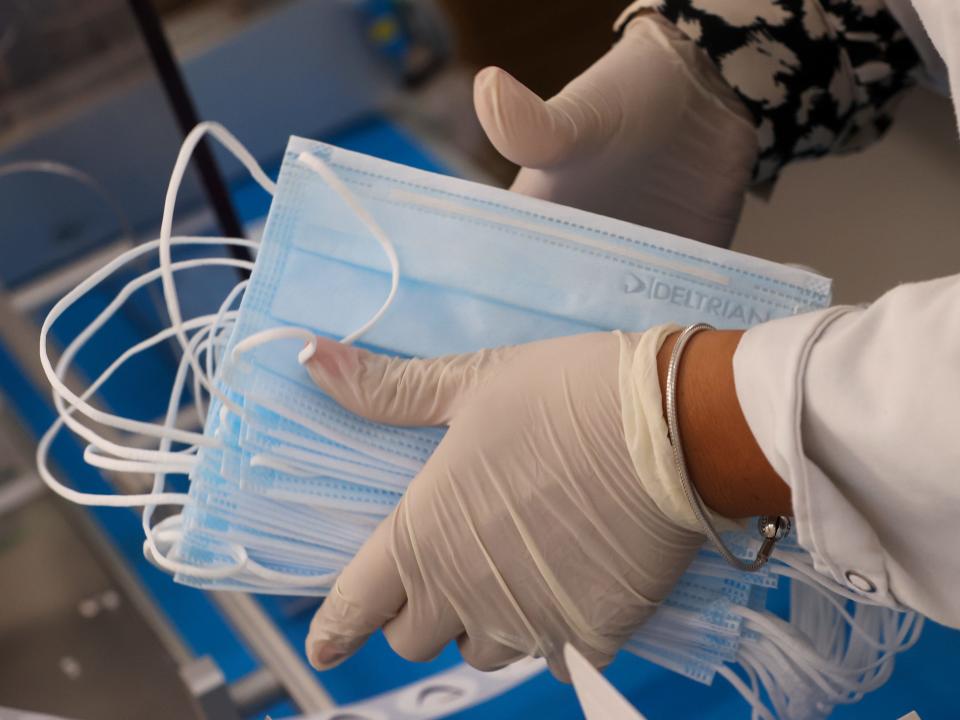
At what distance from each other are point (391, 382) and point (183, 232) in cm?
89

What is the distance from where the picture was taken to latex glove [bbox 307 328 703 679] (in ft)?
2.32

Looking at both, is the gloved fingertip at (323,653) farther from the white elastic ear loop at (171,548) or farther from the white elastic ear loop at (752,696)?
the white elastic ear loop at (752,696)

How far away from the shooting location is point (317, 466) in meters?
0.77

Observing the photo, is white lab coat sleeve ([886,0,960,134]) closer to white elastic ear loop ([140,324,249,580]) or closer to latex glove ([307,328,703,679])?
latex glove ([307,328,703,679])

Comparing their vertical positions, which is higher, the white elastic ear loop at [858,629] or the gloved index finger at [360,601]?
the gloved index finger at [360,601]

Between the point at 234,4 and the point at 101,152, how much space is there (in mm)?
545

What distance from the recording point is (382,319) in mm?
766

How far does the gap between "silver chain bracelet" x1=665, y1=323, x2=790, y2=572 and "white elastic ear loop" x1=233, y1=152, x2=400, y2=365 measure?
209 millimetres

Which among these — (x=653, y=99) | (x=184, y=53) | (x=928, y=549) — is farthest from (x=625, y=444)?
(x=184, y=53)

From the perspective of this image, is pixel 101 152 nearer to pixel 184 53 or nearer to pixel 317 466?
pixel 184 53

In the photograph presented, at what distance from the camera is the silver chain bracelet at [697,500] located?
66cm

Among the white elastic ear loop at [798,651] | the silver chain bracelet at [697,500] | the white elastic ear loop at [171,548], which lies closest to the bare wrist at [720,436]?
the silver chain bracelet at [697,500]

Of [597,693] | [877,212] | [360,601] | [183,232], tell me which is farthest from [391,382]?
[183,232]

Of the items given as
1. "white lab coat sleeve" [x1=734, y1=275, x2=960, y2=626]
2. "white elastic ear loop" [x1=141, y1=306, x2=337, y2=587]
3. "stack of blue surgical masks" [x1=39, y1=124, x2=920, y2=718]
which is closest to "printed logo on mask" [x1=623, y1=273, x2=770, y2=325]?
"stack of blue surgical masks" [x1=39, y1=124, x2=920, y2=718]
